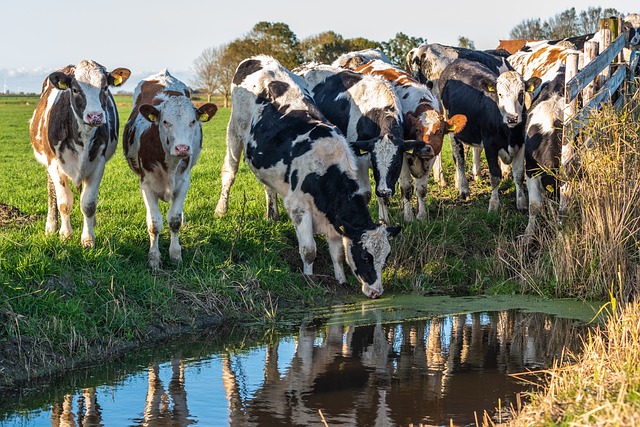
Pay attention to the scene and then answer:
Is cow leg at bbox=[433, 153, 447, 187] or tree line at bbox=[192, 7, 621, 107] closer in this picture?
cow leg at bbox=[433, 153, 447, 187]

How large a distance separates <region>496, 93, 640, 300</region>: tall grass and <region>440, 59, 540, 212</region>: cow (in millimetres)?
2400

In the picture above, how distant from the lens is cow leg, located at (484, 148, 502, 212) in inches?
581

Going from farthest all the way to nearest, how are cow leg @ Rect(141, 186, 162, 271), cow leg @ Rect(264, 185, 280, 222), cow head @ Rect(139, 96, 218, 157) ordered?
cow leg @ Rect(264, 185, 280, 222)
cow leg @ Rect(141, 186, 162, 271)
cow head @ Rect(139, 96, 218, 157)

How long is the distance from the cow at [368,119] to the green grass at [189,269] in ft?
3.20

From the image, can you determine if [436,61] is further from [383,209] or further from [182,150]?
[182,150]

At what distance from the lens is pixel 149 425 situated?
700 cm

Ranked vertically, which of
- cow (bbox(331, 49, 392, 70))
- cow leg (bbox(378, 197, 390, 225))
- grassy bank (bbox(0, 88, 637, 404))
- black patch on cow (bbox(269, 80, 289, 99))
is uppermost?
cow (bbox(331, 49, 392, 70))

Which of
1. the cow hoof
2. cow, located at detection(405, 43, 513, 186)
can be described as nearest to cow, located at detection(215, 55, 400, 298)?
the cow hoof

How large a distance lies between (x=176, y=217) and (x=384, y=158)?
2.84 meters

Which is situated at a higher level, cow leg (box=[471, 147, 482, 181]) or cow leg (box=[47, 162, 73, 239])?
cow leg (box=[471, 147, 482, 181])

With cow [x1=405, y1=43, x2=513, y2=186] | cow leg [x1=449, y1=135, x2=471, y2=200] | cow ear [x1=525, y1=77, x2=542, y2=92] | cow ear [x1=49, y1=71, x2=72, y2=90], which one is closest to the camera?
cow ear [x1=49, y1=71, x2=72, y2=90]

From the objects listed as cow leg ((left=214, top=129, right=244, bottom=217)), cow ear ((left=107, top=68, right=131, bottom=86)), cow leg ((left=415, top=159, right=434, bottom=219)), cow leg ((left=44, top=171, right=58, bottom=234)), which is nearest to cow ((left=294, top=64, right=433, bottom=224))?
cow leg ((left=415, top=159, right=434, bottom=219))

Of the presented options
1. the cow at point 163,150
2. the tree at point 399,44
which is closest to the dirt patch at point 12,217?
the cow at point 163,150

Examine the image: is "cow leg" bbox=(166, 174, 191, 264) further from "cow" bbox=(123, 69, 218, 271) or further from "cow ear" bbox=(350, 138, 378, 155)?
"cow ear" bbox=(350, 138, 378, 155)
